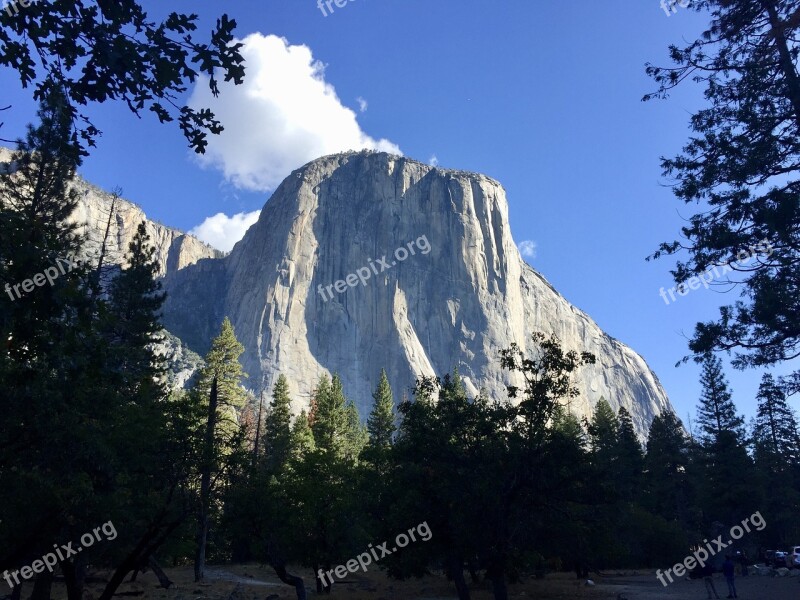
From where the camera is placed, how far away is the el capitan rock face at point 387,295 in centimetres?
13338

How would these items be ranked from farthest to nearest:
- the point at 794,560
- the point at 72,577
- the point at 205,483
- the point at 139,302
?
the point at 794,560, the point at 139,302, the point at 205,483, the point at 72,577

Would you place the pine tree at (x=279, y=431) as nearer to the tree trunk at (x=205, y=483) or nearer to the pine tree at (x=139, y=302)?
the tree trunk at (x=205, y=483)

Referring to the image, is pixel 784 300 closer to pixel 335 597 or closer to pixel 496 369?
pixel 335 597

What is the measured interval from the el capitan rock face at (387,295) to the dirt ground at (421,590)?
90493 mm

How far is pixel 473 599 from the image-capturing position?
1016 inches

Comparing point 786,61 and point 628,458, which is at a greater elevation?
point 786,61

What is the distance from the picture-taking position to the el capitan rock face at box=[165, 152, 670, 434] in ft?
438

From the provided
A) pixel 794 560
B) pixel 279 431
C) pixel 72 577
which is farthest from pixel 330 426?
pixel 72 577

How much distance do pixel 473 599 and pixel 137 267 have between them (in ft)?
82.9

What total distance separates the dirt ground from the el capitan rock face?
9049 cm

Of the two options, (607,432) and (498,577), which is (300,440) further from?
(498,577)

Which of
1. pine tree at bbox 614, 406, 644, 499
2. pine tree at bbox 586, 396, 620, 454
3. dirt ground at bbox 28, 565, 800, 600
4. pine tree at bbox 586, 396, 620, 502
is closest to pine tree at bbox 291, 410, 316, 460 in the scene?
dirt ground at bbox 28, 565, 800, 600

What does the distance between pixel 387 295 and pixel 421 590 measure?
11424 centimetres

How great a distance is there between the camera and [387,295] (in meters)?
142
